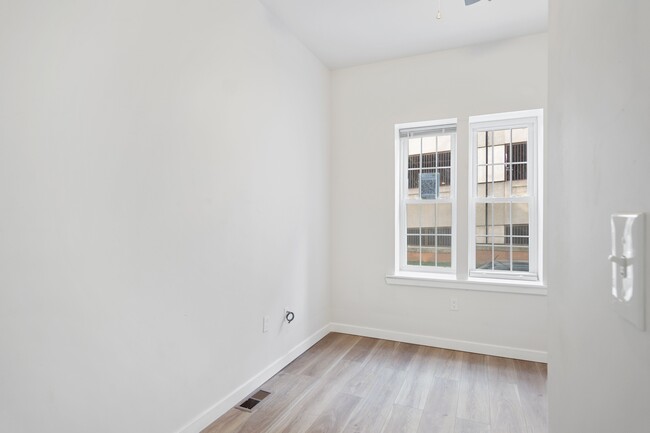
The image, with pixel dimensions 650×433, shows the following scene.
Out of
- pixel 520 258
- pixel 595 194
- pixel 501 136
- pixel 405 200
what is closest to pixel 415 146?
pixel 405 200

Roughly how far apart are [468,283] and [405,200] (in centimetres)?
103

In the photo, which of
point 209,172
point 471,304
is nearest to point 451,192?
point 471,304

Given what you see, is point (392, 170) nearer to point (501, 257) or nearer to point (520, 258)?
point (501, 257)

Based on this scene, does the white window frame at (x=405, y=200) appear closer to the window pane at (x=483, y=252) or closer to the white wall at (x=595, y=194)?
the window pane at (x=483, y=252)

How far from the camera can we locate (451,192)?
355cm

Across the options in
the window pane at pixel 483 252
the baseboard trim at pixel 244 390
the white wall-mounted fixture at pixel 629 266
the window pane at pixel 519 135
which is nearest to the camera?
the white wall-mounted fixture at pixel 629 266

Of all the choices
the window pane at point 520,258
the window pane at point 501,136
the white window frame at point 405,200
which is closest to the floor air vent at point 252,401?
the white window frame at point 405,200

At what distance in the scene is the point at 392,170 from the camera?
11.8 ft

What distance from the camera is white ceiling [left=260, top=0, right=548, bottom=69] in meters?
2.68

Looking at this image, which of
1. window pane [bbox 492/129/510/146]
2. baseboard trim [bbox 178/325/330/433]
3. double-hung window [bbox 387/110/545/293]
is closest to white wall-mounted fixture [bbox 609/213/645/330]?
baseboard trim [bbox 178/325/330/433]

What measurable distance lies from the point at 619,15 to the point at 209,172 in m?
2.02

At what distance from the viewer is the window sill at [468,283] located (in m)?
3.10

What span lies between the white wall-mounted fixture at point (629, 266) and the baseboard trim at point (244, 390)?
2.17 metres

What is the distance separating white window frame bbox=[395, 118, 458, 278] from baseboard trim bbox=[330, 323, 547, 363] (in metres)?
0.62
